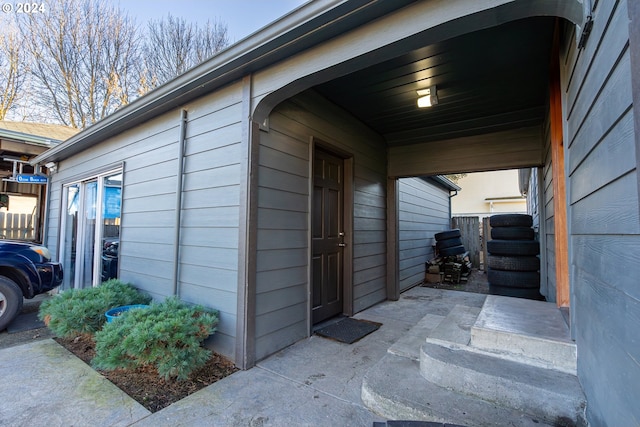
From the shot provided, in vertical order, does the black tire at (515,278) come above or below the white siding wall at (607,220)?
below

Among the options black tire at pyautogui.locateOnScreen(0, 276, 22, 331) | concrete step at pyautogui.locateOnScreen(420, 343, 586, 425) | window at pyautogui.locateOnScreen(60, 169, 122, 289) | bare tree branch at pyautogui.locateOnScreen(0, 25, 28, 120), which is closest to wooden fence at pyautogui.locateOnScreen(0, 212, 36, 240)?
window at pyautogui.locateOnScreen(60, 169, 122, 289)

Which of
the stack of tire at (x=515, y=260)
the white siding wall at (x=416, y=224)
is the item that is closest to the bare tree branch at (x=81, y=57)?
the white siding wall at (x=416, y=224)

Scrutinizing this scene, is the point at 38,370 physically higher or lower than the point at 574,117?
lower

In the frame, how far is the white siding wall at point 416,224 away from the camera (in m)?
5.37

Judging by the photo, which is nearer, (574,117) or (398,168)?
(574,117)

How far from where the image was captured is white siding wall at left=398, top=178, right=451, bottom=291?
537 cm

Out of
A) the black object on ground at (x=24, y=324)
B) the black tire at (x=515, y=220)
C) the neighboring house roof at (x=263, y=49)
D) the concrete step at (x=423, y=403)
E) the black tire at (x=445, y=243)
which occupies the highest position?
the neighboring house roof at (x=263, y=49)

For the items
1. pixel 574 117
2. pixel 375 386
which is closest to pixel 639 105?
pixel 574 117

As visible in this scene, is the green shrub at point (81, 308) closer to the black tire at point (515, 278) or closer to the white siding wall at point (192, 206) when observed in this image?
the white siding wall at point (192, 206)

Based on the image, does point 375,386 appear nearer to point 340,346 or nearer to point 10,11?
point 340,346

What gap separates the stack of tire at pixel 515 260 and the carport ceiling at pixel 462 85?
54.9 inches

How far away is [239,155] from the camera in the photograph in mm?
2600

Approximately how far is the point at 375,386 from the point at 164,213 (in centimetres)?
268

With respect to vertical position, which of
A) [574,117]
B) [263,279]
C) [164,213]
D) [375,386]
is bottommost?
[375,386]
